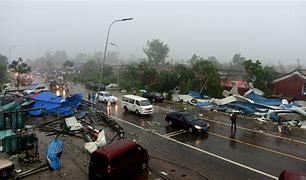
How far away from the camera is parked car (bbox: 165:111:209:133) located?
878 inches

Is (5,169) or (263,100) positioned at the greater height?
(263,100)

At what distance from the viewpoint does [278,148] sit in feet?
62.0

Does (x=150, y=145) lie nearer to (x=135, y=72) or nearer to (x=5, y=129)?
(x=5, y=129)

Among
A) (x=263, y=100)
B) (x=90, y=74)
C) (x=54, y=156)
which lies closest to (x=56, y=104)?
(x=54, y=156)

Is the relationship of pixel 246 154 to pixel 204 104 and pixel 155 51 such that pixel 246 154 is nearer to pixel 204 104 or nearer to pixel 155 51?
pixel 204 104

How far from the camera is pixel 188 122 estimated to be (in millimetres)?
22750

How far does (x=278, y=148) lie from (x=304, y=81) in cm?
2091

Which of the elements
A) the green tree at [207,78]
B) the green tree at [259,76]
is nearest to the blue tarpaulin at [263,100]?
the green tree at [259,76]

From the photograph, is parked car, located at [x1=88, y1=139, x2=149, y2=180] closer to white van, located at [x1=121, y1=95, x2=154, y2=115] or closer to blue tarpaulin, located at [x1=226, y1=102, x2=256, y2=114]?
white van, located at [x1=121, y1=95, x2=154, y2=115]

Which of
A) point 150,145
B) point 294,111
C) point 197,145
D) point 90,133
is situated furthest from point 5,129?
point 294,111

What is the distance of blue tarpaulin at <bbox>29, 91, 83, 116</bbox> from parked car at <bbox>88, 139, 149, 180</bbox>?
1585 cm

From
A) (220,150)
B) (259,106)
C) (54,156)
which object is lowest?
(220,150)

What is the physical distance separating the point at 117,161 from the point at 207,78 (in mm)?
30316

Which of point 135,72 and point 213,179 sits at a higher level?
point 135,72
